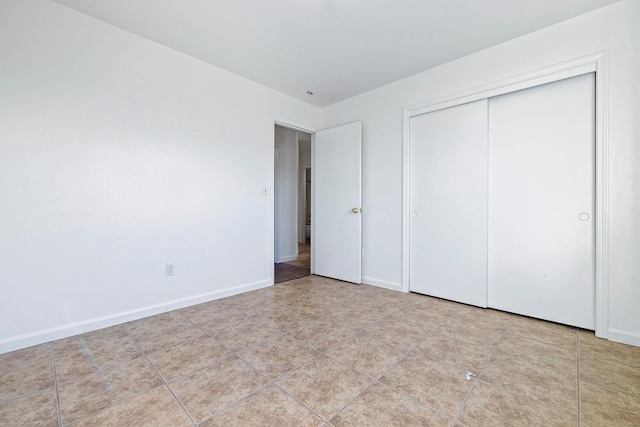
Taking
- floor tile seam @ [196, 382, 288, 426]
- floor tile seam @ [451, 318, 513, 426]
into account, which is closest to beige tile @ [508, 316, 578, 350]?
floor tile seam @ [451, 318, 513, 426]

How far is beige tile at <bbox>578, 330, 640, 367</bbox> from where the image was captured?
1.72 meters

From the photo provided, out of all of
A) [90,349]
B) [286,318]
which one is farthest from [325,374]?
[90,349]

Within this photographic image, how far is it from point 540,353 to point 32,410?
2.91 m

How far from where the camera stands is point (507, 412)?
4.16 feet

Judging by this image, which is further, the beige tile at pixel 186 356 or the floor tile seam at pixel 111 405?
the beige tile at pixel 186 356

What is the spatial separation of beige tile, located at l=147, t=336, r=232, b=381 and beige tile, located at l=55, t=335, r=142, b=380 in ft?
0.59

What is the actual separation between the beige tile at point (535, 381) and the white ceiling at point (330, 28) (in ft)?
8.24

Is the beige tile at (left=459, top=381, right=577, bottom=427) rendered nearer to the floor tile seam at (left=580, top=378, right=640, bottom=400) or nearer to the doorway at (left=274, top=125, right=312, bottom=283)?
the floor tile seam at (left=580, top=378, right=640, bottom=400)

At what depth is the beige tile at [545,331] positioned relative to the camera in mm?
1953

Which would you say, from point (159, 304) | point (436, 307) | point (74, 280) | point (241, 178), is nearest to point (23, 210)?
point (74, 280)

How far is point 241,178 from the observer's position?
10.2 ft

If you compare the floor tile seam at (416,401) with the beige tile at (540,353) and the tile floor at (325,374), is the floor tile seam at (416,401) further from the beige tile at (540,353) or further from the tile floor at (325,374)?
the beige tile at (540,353)

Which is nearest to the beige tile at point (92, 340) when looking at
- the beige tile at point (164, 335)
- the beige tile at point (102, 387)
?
the beige tile at point (164, 335)

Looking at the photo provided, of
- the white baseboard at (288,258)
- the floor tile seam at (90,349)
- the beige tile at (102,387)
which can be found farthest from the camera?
the white baseboard at (288,258)
